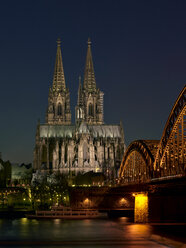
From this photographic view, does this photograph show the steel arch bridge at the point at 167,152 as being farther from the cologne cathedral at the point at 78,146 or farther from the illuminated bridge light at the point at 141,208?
the cologne cathedral at the point at 78,146

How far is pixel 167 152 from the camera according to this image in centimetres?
6981

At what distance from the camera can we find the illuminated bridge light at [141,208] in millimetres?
69850

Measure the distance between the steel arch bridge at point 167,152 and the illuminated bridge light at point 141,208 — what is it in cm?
309

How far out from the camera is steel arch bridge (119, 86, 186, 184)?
6029 cm

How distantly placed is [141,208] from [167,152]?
7.88m

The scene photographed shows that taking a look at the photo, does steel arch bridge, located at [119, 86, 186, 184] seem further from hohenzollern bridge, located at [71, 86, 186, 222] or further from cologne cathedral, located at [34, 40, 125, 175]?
cologne cathedral, located at [34, 40, 125, 175]

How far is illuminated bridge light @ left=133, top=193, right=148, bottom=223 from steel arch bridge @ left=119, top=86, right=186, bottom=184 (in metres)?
3.09

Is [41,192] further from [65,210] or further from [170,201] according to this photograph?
[170,201]

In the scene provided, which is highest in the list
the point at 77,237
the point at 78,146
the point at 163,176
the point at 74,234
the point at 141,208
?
the point at 78,146

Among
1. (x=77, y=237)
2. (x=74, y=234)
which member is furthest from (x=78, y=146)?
(x=77, y=237)

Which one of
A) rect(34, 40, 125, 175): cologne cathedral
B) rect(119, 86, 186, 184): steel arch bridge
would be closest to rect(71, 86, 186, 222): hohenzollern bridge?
rect(119, 86, 186, 184): steel arch bridge

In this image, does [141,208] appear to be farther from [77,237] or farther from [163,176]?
[77,237]

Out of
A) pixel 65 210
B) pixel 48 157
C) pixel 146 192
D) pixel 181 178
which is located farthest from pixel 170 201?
pixel 48 157

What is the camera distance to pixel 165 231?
204ft
